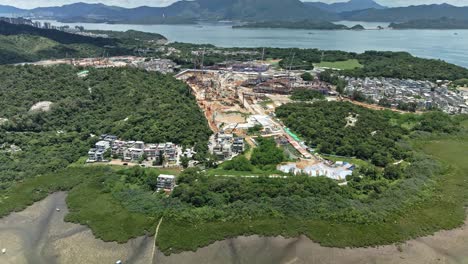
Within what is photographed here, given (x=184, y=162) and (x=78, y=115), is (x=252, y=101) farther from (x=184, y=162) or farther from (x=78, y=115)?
(x=184, y=162)

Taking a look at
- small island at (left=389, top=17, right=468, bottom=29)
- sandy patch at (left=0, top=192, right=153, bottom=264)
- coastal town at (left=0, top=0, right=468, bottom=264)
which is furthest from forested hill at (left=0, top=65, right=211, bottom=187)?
small island at (left=389, top=17, right=468, bottom=29)

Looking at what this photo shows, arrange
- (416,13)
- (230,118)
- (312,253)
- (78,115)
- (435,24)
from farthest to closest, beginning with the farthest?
(416,13), (435,24), (230,118), (78,115), (312,253)

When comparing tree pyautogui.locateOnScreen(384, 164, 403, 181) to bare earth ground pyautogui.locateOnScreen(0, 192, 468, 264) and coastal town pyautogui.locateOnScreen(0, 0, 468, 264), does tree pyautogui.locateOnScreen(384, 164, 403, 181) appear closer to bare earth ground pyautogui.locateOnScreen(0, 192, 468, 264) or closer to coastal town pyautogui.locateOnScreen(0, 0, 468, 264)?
coastal town pyautogui.locateOnScreen(0, 0, 468, 264)

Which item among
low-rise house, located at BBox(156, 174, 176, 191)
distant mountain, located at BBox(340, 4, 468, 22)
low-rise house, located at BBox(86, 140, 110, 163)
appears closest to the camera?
low-rise house, located at BBox(156, 174, 176, 191)

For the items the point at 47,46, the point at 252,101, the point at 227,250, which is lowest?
the point at 227,250

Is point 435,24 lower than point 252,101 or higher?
higher

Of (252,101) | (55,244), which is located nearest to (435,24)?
(252,101)

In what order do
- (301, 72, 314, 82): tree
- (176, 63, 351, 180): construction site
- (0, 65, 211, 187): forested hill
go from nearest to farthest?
(0, 65, 211, 187): forested hill → (176, 63, 351, 180): construction site → (301, 72, 314, 82): tree

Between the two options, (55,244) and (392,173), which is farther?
(392,173)
